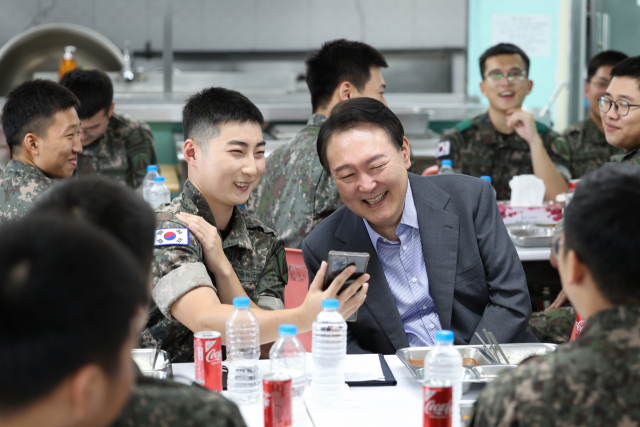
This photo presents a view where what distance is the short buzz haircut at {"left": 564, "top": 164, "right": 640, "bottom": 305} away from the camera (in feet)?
3.01

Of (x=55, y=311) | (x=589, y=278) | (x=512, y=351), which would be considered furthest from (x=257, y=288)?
(x=55, y=311)

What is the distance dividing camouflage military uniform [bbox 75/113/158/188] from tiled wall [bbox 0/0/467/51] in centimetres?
374

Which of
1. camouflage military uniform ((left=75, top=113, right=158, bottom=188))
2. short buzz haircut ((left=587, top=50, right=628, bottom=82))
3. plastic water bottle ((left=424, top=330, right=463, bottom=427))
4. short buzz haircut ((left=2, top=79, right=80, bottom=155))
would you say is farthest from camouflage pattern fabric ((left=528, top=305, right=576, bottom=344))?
camouflage military uniform ((left=75, top=113, right=158, bottom=188))

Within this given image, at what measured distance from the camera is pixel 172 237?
170 centimetres

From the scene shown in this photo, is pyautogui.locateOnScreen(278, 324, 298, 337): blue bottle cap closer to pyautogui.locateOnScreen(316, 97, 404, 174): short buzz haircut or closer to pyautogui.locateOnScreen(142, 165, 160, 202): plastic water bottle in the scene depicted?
pyautogui.locateOnScreen(316, 97, 404, 174): short buzz haircut

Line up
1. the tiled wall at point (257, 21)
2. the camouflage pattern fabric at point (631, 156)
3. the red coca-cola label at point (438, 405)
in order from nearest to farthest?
1. the red coca-cola label at point (438, 405)
2. the camouflage pattern fabric at point (631, 156)
3. the tiled wall at point (257, 21)

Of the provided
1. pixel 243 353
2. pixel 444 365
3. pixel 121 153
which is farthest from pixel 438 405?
pixel 121 153

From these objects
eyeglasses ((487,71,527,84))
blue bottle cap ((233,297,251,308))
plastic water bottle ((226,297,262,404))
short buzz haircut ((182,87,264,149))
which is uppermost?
eyeglasses ((487,71,527,84))

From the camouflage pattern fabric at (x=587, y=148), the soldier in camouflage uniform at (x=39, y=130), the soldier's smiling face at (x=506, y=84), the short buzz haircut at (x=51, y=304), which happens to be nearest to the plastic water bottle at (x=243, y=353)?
the short buzz haircut at (x=51, y=304)

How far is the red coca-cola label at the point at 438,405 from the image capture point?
3.80ft

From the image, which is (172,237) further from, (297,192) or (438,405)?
(297,192)

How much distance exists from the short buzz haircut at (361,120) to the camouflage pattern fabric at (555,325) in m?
1.15

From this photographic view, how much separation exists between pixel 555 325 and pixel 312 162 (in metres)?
1.19

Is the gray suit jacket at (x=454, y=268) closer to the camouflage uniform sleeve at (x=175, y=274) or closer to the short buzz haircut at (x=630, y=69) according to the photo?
the camouflage uniform sleeve at (x=175, y=274)
